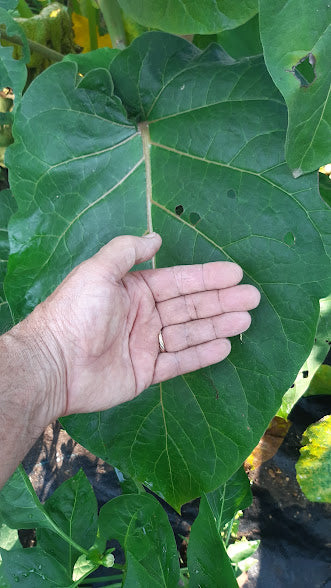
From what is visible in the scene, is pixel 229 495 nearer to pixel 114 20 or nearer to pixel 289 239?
pixel 289 239

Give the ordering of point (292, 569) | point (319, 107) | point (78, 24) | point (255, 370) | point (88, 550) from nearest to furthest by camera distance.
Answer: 1. point (319, 107)
2. point (255, 370)
3. point (88, 550)
4. point (78, 24)
5. point (292, 569)

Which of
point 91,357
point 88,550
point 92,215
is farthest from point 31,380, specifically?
point 88,550

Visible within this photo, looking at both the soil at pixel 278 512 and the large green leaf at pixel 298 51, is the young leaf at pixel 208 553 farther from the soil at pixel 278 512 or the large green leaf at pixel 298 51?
the soil at pixel 278 512

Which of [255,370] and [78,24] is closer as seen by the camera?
[255,370]

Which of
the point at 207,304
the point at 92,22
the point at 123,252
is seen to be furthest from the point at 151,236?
the point at 92,22

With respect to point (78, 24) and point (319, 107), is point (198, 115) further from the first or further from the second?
point (78, 24)

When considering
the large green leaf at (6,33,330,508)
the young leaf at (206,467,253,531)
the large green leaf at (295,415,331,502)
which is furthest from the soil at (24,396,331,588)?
the large green leaf at (6,33,330,508)
